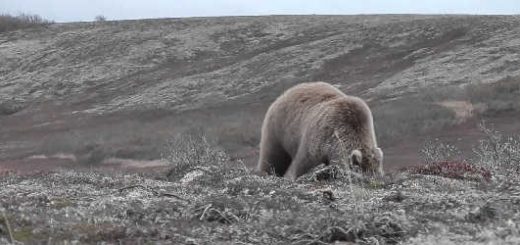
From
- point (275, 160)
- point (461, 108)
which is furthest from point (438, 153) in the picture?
point (461, 108)

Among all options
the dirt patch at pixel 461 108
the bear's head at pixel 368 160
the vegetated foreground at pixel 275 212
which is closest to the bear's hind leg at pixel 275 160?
the bear's head at pixel 368 160

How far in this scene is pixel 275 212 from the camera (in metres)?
6.61

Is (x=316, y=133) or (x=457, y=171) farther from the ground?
(x=316, y=133)

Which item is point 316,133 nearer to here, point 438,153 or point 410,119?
point 438,153

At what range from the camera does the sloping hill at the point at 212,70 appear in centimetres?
4325

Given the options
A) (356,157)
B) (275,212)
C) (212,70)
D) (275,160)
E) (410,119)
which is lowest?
(212,70)

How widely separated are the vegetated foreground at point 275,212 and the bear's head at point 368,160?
1.11 ft

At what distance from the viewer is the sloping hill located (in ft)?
142

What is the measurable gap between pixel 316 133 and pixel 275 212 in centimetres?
407

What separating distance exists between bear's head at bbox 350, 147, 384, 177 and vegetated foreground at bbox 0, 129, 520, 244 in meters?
0.34

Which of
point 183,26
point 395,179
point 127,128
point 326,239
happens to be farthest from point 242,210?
point 183,26

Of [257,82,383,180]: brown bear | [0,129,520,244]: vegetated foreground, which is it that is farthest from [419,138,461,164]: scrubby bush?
[0,129,520,244]: vegetated foreground

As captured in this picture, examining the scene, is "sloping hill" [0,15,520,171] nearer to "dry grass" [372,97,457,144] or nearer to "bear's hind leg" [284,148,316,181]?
"dry grass" [372,97,457,144]

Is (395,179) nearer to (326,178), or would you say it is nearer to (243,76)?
(326,178)
